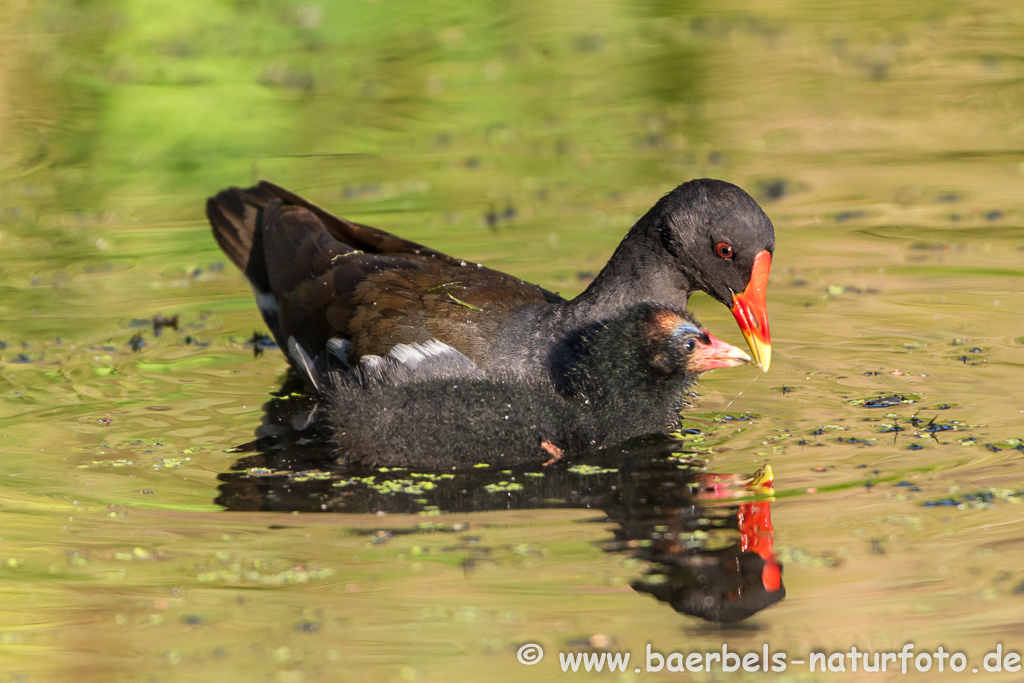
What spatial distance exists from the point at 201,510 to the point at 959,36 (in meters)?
9.21

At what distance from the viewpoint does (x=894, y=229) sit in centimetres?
746

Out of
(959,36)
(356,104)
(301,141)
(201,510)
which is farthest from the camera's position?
(959,36)

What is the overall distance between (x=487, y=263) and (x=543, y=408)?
8.16ft

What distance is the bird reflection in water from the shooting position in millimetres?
3715

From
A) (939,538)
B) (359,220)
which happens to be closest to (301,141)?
(359,220)

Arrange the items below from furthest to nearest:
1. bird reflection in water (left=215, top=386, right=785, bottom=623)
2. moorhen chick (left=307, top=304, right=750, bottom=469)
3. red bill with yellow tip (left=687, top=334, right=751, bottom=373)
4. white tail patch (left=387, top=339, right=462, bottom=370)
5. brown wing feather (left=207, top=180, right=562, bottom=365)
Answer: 1. brown wing feather (left=207, top=180, right=562, bottom=365)
2. white tail patch (left=387, top=339, right=462, bottom=370)
3. moorhen chick (left=307, top=304, right=750, bottom=469)
4. red bill with yellow tip (left=687, top=334, right=751, bottom=373)
5. bird reflection in water (left=215, top=386, right=785, bottom=623)

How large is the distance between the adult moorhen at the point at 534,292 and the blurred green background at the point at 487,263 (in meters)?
0.51

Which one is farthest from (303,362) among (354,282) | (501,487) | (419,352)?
(501,487)

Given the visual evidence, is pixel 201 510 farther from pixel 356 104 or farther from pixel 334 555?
pixel 356 104

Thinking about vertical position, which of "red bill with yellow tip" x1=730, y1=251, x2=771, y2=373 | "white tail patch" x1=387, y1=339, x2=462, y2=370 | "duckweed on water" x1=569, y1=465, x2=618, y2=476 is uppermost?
"red bill with yellow tip" x1=730, y1=251, x2=771, y2=373

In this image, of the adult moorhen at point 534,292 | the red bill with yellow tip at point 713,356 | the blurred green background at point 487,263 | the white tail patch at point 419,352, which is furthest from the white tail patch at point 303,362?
the red bill with yellow tip at point 713,356

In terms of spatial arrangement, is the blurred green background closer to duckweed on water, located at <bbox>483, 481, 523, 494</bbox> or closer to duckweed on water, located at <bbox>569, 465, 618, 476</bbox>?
duckweed on water, located at <bbox>483, 481, 523, 494</bbox>

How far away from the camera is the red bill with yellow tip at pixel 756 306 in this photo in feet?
16.1

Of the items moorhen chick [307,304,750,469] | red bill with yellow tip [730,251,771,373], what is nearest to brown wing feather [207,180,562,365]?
moorhen chick [307,304,750,469]
